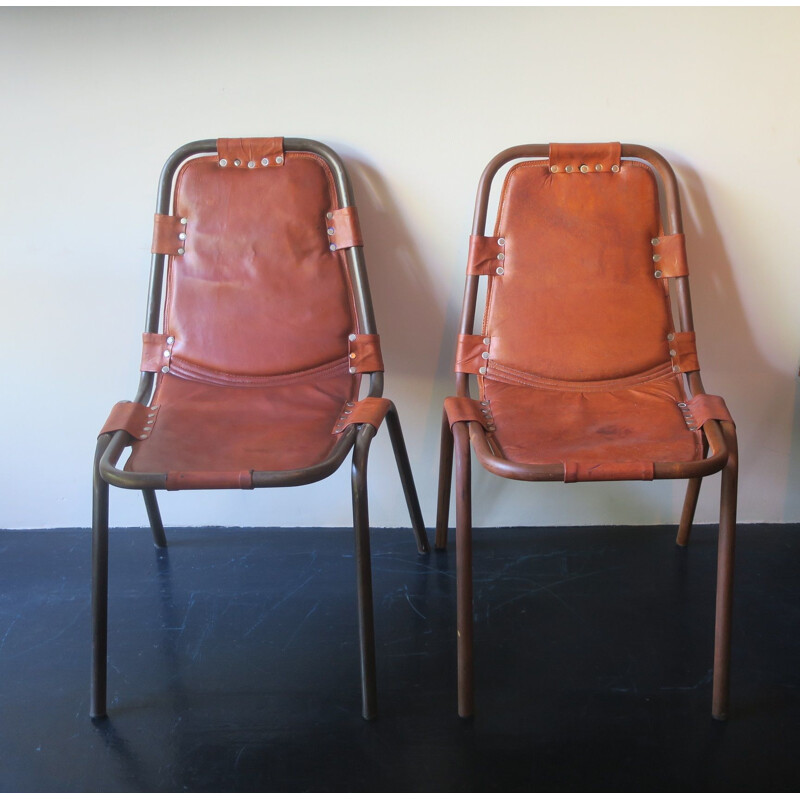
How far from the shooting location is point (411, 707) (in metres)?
1.53

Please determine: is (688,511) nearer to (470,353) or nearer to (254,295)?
(470,353)

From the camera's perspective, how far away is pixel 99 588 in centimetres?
150

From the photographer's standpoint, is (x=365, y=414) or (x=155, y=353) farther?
(x=155, y=353)

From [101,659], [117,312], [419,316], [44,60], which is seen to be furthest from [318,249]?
[101,659]

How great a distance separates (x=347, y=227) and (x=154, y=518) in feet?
2.93

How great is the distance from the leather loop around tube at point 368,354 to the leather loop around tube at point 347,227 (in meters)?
0.21

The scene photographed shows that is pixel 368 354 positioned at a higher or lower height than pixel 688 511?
higher

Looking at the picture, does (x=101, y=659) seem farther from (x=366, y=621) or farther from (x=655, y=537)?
(x=655, y=537)

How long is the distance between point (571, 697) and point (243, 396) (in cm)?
92

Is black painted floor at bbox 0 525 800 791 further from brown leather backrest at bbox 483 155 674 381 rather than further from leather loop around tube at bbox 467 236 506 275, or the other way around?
leather loop around tube at bbox 467 236 506 275

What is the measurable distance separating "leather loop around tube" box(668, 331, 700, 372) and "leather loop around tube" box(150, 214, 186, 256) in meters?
1.12

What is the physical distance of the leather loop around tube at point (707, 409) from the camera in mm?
1518

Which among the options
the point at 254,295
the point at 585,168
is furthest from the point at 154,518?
the point at 585,168

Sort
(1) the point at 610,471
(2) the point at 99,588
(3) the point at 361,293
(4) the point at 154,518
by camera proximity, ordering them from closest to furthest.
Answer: (1) the point at 610,471, (2) the point at 99,588, (3) the point at 361,293, (4) the point at 154,518
